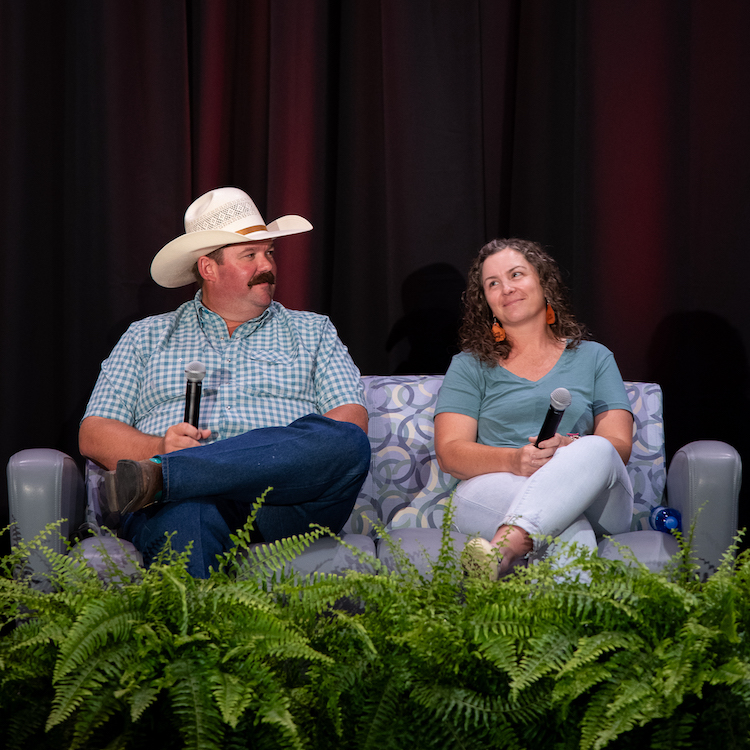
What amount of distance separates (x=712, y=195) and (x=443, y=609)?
2.25 meters

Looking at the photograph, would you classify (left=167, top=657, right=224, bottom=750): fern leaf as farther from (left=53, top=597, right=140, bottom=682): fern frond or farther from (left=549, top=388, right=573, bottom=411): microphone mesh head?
(left=549, top=388, right=573, bottom=411): microphone mesh head

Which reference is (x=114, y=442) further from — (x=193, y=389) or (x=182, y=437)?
(x=193, y=389)

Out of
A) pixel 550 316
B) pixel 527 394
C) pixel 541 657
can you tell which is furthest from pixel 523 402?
pixel 541 657

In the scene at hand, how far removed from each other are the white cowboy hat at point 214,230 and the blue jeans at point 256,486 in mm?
775

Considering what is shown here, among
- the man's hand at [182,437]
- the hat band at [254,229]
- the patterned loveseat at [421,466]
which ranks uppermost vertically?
the hat band at [254,229]

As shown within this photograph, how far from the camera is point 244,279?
8.61ft

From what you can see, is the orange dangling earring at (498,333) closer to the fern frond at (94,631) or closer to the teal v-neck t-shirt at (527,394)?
the teal v-neck t-shirt at (527,394)

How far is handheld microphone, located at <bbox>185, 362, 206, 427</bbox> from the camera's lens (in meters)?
2.01

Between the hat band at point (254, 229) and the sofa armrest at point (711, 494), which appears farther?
the hat band at point (254, 229)

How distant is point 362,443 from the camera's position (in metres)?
2.14

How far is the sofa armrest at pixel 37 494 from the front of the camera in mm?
2078

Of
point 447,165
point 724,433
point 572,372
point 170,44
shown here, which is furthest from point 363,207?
point 724,433

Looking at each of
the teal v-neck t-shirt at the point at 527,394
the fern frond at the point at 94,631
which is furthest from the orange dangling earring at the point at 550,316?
the fern frond at the point at 94,631

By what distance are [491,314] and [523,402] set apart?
1.15 ft
